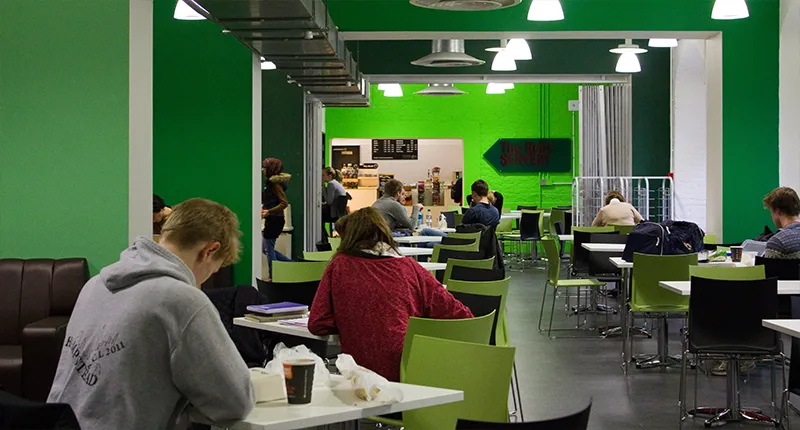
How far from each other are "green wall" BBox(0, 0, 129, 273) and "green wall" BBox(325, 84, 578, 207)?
16384mm

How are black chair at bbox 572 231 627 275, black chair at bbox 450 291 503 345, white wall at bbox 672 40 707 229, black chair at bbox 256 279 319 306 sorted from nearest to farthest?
black chair at bbox 450 291 503 345 → black chair at bbox 256 279 319 306 → black chair at bbox 572 231 627 275 → white wall at bbox 672 40 707 229

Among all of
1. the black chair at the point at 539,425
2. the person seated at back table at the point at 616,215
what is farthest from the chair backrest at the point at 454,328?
Answer: the person seated at back table at the point at 616,215

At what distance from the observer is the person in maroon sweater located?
4855mm

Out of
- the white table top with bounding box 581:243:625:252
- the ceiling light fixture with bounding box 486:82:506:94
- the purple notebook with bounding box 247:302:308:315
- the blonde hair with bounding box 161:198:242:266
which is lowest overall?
the purple notebook with bounding box 247:302:308:315

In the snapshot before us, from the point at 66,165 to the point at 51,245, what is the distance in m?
0.53

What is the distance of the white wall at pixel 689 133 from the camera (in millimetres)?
17469

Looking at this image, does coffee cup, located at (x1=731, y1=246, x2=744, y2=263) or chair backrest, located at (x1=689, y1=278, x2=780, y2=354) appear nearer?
chair backrest, located at (x1=689, y1=278, x2=780, y2=354)

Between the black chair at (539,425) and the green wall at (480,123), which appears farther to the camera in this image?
the green wall at (480,123)

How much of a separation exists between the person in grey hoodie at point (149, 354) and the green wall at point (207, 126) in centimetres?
773

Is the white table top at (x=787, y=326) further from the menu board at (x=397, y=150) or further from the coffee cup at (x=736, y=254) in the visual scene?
the menu board at (x=397, y=150)

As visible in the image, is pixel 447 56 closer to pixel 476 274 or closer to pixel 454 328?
pixel 476 274

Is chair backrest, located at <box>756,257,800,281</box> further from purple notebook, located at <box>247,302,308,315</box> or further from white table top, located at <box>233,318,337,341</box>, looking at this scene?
white table top, located at <box>233,318,337,341</box>

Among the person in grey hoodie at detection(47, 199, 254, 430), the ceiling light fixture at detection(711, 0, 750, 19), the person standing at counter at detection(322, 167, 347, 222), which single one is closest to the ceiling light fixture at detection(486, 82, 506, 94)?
the person standing at counter at detection(322, 167, 347, 222)

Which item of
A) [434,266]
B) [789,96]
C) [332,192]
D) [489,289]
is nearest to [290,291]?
[489,289]
